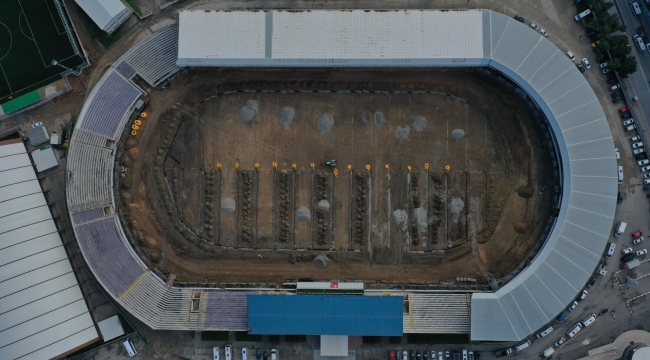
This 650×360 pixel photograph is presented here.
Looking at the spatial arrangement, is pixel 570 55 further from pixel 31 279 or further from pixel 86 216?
pixel 31 279

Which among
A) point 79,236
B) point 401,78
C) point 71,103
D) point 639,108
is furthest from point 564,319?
point 71,103

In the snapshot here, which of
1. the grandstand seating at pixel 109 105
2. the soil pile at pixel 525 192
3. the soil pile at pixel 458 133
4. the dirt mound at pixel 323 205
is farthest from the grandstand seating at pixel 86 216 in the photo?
the soil pile at pixel 525 192

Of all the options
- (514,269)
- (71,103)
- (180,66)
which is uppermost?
(180,66)

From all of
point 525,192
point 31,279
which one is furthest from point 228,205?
point 525,192

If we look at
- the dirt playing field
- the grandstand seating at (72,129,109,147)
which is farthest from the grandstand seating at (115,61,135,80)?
the grandstand seating at (72,129,109,147)

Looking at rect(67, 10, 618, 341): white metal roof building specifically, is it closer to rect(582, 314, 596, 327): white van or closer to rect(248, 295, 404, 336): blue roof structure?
rect(248, 295, 404, 336): blue roof structure

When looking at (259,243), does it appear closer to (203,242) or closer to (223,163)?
(203,242)

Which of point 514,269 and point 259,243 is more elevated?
point 259,243
